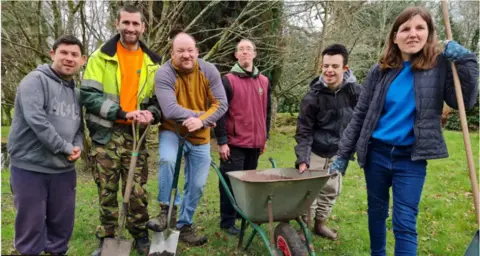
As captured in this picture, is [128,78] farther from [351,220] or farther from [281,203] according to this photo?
[351,220]

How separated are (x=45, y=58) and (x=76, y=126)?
14.3 feet

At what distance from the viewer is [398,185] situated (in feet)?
7.69

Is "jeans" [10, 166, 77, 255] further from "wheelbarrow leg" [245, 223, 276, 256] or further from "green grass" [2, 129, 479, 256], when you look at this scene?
"wheelbarrow leg" [245, 223, 276, 256]

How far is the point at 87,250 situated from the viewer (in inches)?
129

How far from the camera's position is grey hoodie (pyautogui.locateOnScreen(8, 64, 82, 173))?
8.06ft

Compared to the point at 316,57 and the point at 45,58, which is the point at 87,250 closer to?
the point at 45,58

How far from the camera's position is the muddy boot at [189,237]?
336 centimetres

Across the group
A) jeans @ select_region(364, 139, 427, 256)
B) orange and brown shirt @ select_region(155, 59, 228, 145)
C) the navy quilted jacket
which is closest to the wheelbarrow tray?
jeans @ select_region(364, 139, 427, 256)

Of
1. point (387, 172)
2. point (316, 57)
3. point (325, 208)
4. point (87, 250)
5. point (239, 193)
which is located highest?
point (316, 57)

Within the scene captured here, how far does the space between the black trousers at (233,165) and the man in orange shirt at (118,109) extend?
2.81 feet

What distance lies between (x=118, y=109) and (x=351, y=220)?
2891 millimetres

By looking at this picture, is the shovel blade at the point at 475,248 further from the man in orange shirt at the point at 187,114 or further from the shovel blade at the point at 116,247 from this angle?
the shovel blade at the point at 116,247

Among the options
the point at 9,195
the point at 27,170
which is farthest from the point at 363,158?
the point at 9,195

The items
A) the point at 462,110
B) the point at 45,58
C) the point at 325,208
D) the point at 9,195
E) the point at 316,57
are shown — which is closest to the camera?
the point at 462,110
